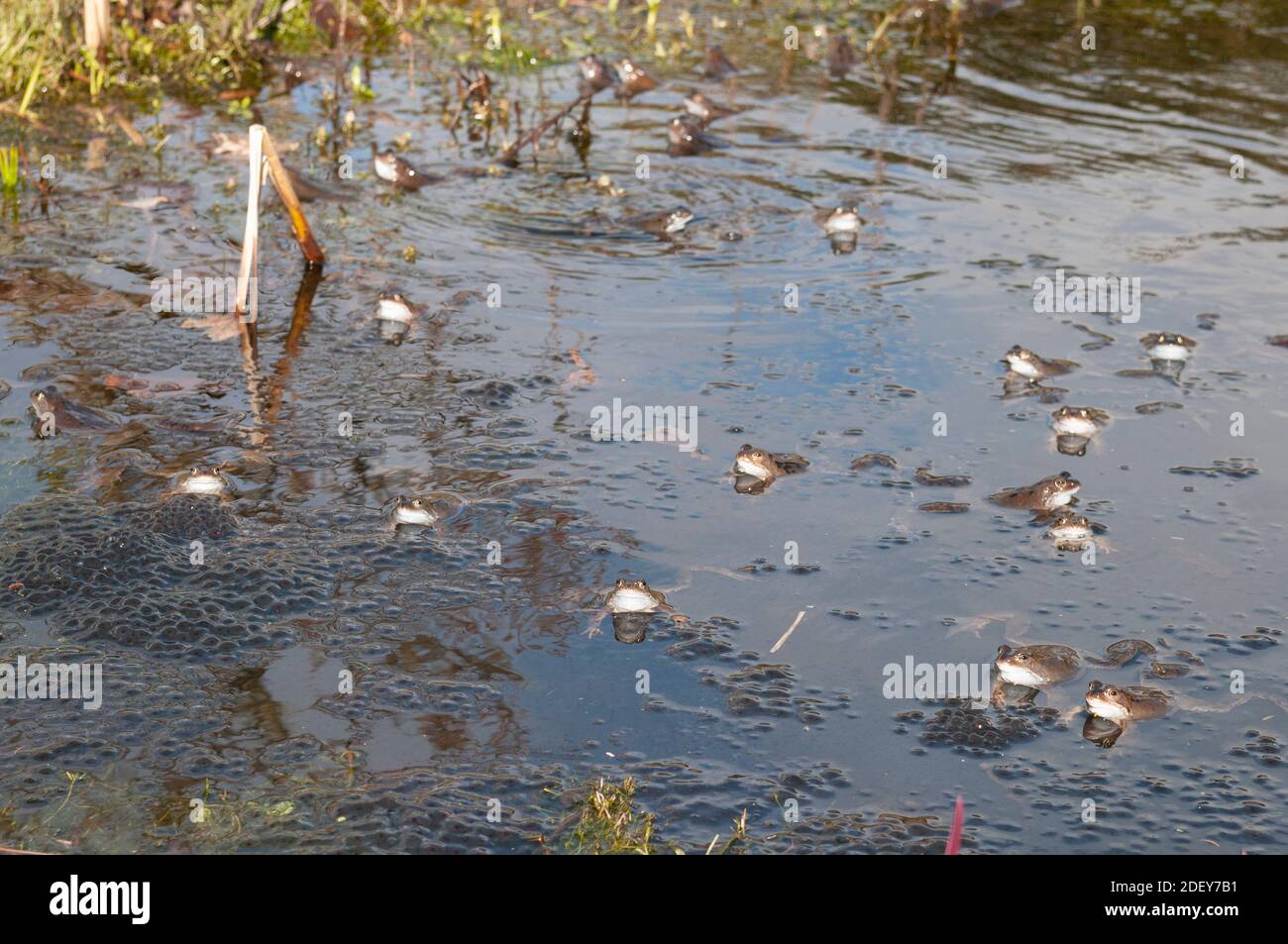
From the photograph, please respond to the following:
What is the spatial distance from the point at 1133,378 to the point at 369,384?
14.5 feet

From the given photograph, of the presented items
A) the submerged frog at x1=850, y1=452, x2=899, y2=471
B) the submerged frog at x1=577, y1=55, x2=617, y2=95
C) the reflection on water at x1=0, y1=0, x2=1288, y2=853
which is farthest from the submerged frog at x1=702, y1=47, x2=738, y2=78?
the submerged frog at x1=850, y1=452, x2=899, y2=471

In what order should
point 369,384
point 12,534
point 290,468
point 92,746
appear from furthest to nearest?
point 369,384
point 290,468
point 12,534
point 92,746

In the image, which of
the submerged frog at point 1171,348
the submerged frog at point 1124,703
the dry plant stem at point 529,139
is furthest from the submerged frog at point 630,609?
the dry plant stem at point 529,139

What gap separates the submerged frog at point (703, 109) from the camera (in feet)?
41.4

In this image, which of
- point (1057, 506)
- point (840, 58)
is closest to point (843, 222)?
point (1057, 506)

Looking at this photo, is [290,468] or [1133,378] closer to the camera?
[290,468]

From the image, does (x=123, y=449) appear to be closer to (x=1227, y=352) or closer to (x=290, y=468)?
(x=290, y=468)

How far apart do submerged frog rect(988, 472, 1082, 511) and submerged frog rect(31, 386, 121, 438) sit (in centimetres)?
455

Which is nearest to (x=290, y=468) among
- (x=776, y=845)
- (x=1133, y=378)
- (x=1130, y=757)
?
(x=776, y=845)

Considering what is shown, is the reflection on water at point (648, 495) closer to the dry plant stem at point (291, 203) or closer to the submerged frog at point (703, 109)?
the dry plant stem at point (291, 203)

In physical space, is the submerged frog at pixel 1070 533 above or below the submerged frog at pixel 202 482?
above

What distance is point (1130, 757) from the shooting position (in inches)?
209

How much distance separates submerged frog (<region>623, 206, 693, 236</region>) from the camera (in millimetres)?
10281

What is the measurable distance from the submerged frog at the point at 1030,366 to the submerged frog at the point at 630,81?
6.29 meters
